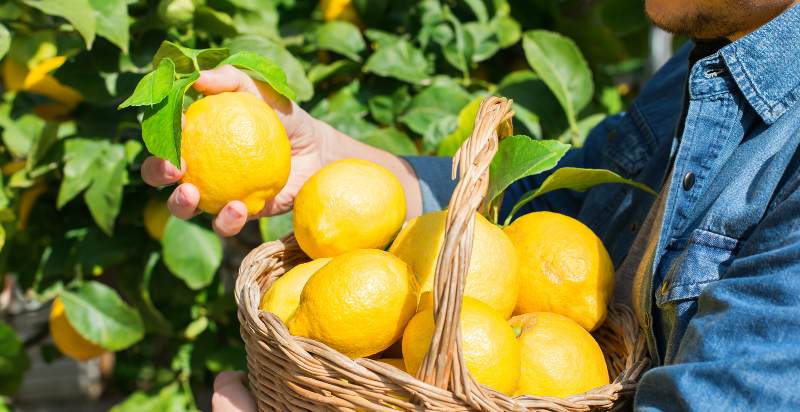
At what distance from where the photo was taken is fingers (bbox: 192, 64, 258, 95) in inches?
36.7

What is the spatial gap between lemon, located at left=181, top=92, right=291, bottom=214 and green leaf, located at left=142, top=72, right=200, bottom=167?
0.15 feet

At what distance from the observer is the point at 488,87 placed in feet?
4.82

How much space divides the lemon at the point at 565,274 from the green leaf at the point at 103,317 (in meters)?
0.78

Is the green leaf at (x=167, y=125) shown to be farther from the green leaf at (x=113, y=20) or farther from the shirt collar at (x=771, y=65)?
the shirt collar at (x=771, y=65)

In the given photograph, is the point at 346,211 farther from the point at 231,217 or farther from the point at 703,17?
the point at 703,17

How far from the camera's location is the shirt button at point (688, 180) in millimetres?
888

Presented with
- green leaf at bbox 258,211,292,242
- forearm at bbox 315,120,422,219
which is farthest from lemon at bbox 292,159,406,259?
green leaf at bbox 258,211,292,242

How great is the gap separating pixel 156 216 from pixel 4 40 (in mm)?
348

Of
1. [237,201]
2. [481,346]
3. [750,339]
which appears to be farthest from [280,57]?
[750,339]

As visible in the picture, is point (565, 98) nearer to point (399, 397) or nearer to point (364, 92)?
point (364, 92)

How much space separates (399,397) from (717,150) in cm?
46

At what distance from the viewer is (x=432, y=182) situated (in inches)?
47.1

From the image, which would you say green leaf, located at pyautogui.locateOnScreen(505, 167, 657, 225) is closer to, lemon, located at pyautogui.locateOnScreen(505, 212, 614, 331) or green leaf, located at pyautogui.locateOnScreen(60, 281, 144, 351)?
lemon, located at pyautogui.locateOnScreen(505, 212, 614, 331)

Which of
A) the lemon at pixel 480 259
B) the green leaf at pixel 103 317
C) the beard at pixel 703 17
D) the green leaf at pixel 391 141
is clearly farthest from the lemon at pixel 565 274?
the green leaf at pixel 103 317
